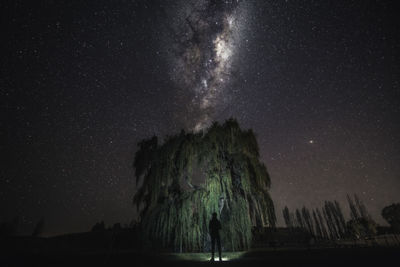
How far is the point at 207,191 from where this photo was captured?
10430 millimetres

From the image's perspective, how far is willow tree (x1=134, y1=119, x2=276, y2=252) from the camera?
9898 mm

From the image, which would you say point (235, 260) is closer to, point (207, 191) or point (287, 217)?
point (207, 191)

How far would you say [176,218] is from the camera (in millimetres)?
10516

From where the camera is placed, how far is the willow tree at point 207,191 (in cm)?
990

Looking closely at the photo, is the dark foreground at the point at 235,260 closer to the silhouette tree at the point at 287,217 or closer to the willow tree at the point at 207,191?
the willow tree at the point at 207,191

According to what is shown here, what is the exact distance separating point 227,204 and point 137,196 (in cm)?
717

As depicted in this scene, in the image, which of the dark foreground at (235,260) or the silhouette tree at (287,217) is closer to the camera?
the dark foreground at (235,260)

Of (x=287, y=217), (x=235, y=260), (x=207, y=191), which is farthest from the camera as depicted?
(x=287, y=217)

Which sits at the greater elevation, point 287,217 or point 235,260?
point 287,217

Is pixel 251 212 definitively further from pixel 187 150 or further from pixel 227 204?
pixel 187 150

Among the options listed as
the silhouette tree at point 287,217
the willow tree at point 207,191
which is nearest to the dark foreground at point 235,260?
the willow tree at point 207,191

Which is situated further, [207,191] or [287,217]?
[287,217]

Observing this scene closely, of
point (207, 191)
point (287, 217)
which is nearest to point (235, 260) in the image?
point (207, 191)

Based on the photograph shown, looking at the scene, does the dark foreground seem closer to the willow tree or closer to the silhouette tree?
the willow tree
